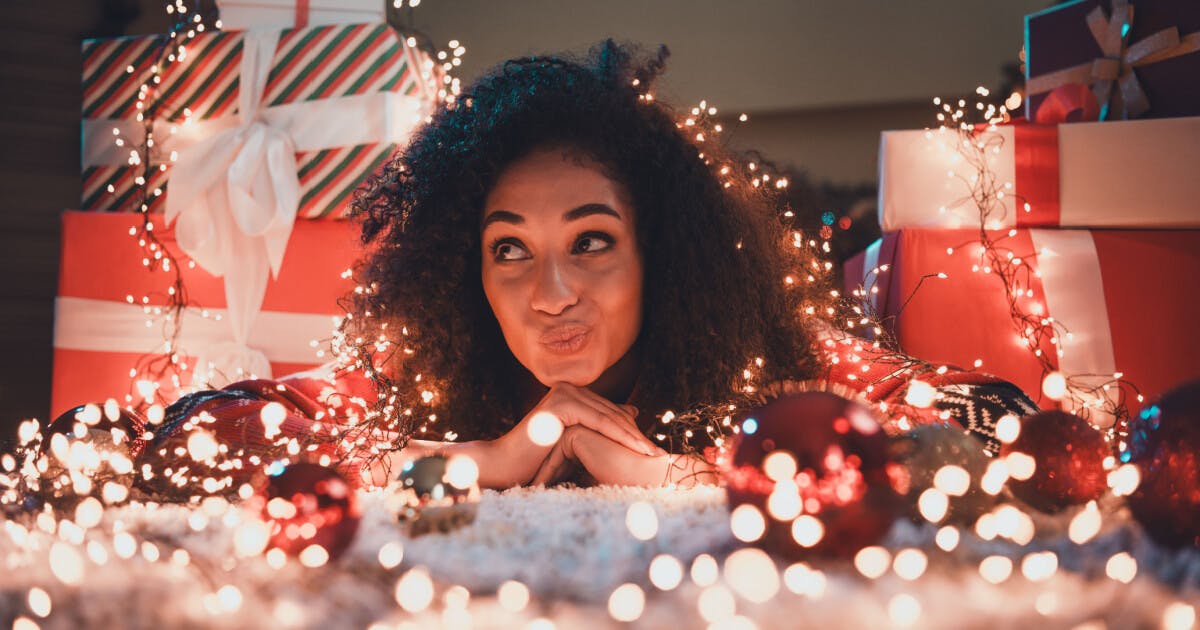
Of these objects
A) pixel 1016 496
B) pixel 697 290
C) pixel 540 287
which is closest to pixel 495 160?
pixel 540 287

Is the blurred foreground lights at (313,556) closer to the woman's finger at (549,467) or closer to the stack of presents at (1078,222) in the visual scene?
the woman's finger at (549,467)

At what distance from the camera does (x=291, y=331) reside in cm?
194

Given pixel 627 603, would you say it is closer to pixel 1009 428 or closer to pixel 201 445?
pixel 1009 428

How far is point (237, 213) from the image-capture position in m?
1.89

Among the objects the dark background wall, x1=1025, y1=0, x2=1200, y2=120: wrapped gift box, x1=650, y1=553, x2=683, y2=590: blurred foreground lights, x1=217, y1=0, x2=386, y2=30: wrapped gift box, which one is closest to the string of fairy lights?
x1=650, y1=553, x2=683, y2=590: blurred foreground lights

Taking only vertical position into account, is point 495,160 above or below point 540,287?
above

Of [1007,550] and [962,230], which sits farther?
[962,230]

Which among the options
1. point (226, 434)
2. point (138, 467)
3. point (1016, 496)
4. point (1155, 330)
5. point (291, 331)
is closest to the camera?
point (1016, 496)

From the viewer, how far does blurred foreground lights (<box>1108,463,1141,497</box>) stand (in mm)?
806

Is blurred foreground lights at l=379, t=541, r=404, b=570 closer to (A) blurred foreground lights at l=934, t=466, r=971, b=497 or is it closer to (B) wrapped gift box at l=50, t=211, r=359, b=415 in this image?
(A) blurred foreground lights at l=934, t=466, r=971, b=497

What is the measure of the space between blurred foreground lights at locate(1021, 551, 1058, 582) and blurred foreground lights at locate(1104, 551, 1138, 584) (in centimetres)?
5

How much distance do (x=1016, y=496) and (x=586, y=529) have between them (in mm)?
437

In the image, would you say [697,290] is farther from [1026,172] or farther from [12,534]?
[12,534]

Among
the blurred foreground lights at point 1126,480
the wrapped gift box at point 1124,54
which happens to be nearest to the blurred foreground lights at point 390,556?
the blurred foreground lights at point 1126,480
